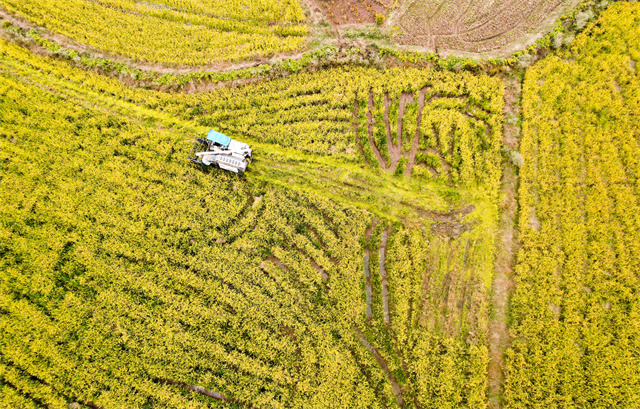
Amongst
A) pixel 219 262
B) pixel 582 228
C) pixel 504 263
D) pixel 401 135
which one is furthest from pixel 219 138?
pixel 582 228

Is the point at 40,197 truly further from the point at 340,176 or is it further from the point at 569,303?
the point at 569,303

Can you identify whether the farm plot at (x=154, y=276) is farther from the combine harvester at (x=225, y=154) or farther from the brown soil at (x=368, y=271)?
the combine harvester at (x=225, y=154)

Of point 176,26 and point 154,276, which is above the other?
point 176,26

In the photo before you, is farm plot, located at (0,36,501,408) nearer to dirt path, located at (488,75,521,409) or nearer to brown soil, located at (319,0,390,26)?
dirt path, located at (488,75,521,409)

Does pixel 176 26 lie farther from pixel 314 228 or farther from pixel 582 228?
pixel 582 228

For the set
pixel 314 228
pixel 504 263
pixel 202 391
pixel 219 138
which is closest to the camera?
pixel 202 391

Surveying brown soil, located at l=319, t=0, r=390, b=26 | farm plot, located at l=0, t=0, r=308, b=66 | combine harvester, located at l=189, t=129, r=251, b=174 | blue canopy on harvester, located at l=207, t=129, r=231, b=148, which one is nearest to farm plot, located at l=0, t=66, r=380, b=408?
combine harvester, located at l=189, t=129, r=251, b=174
